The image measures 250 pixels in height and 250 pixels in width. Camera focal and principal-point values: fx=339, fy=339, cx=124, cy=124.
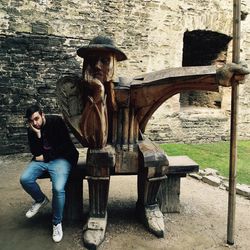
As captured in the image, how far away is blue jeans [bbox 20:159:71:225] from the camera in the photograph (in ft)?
10.1

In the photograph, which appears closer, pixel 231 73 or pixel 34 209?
pixel 231 73

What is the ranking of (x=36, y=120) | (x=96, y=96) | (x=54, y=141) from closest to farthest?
(x=96, y=96)
(x=36, y=120)
(x=54, y=141)

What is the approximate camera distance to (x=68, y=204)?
11.5 feet

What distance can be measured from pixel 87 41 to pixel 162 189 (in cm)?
466

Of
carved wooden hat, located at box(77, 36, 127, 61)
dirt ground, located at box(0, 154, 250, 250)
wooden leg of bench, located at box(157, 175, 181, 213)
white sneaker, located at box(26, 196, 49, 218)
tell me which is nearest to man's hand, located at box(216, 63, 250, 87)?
carved wooden hat, located at box(77, 36, 127, 61)

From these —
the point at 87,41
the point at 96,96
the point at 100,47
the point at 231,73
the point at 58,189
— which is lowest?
the point at 58,189

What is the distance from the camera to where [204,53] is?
31.5 feet

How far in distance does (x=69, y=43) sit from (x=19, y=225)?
15.7 ft

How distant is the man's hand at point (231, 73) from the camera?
2.79 meters

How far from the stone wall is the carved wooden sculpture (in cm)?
414

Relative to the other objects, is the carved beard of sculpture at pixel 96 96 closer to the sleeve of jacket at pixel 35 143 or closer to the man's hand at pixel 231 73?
the sleeve of jacket at pixel 35 143

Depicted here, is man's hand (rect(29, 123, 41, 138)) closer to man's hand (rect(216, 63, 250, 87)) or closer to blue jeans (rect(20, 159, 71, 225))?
blue jeans (rect(20, 159, 71, 225))

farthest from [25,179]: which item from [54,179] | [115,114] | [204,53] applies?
[204,53]

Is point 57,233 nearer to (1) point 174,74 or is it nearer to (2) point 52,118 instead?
(2) point 52,118
